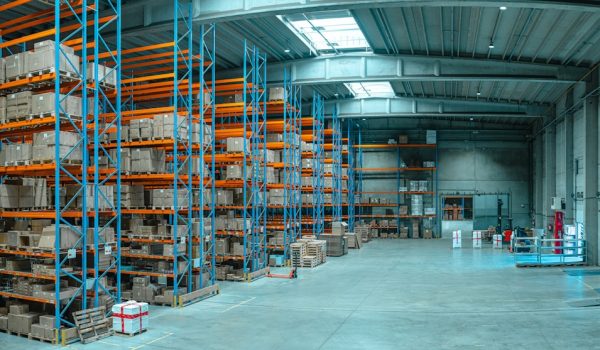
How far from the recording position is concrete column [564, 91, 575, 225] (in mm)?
22781

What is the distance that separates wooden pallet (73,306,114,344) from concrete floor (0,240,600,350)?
0.29 meters

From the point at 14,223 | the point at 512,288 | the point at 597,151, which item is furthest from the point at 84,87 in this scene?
the point at 597,151

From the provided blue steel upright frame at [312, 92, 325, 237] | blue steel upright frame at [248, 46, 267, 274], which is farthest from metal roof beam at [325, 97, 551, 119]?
blue steel upright frame at [248, 46, 267, 274]

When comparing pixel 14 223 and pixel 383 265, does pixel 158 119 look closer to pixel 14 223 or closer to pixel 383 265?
pixel 14 223

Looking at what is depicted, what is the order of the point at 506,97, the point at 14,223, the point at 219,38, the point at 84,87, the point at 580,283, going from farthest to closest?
the point at 506,97 → the point at 219,38 → the point at 580,283 → the point at 14,223 → the point at 84,87

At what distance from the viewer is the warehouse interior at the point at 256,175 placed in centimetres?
1080

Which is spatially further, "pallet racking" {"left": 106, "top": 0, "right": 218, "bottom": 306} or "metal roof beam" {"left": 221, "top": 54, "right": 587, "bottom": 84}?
"metal roof beam" {"left": 221, "top": 54, "right": 587, "bottom": 84}

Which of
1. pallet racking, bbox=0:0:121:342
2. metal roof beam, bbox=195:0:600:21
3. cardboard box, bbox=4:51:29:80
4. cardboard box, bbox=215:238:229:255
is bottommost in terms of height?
cardboard box, bbox=215:238:229:255

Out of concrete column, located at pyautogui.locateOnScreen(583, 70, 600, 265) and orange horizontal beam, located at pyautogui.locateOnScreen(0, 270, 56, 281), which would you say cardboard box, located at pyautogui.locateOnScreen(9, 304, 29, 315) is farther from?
concrete column, located at pyautogui.locateOnScreen(583, 70, 600, 265)

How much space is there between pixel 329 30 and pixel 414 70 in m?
3.98

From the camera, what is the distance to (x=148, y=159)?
45.4ft

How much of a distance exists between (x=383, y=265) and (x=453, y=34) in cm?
925

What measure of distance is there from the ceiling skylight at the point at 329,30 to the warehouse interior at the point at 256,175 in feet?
0.46

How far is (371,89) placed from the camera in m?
28.6
